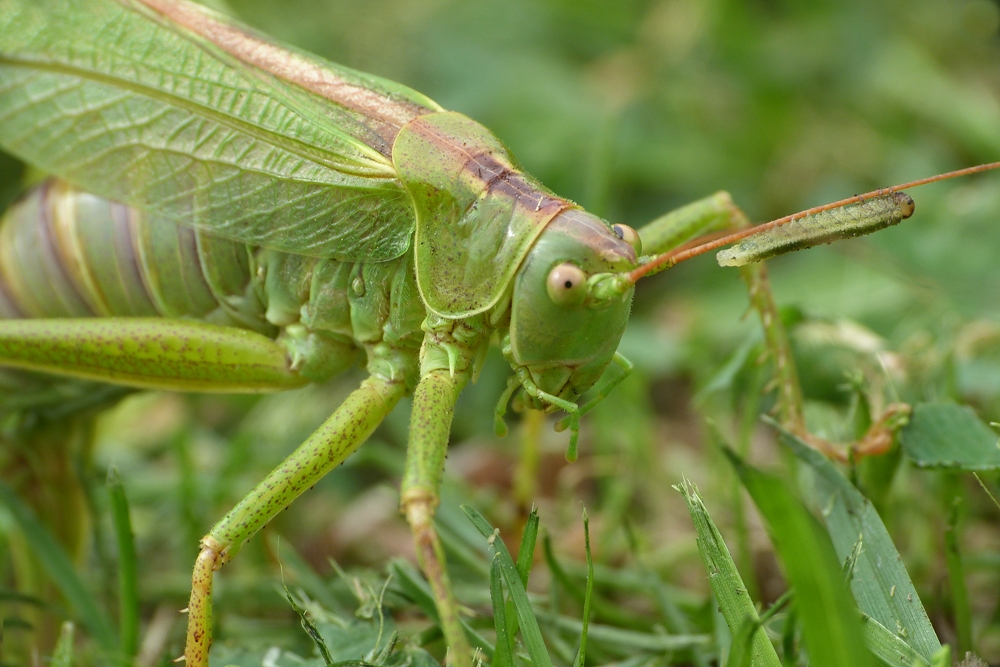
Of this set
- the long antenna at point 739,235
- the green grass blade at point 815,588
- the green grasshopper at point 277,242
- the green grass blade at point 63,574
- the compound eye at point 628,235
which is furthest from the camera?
the green grass blade at point 63,574

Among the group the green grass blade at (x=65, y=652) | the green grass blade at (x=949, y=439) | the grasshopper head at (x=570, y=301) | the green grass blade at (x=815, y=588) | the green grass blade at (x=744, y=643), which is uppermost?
the grasshopper head at (x=570, y=301)

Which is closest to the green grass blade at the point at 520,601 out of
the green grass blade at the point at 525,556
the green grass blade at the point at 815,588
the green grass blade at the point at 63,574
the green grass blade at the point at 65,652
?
the green grass blade at the point at 525,556

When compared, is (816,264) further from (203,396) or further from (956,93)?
(203,396)

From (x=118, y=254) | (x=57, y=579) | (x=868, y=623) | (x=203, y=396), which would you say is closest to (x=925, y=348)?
(x=868, y=623)

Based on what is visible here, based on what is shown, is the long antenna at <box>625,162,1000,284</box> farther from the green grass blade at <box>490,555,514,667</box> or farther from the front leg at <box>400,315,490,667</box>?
the green grass blade at <box>490,555,514,667</box>

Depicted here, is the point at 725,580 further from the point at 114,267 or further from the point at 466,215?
the point at 114,267

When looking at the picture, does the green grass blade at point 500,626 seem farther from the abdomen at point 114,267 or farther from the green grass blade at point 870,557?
the abdomen at point 114,267
